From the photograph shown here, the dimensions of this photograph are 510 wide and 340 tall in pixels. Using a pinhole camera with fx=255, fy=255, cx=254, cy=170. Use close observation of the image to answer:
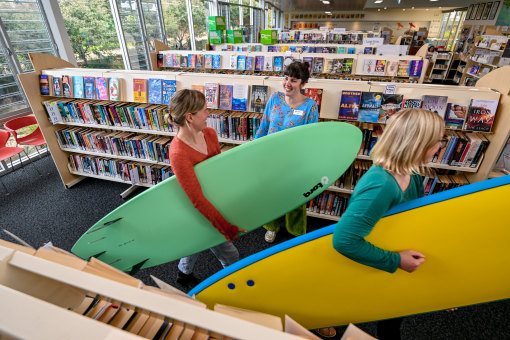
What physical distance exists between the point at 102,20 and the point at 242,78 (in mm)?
3960

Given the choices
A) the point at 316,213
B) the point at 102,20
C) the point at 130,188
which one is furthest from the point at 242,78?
the point at 102,20

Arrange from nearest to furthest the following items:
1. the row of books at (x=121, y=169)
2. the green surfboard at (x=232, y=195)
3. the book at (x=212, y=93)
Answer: the green surfboard at (x=232, y=195)
the book at (x=212, y=93)
the row of books at (x=121, y=169)

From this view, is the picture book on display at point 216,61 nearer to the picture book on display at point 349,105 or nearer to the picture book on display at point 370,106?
the picture book on display at point 349,105

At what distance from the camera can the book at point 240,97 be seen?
233 cm

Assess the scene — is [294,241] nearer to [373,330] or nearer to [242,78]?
[373,330]

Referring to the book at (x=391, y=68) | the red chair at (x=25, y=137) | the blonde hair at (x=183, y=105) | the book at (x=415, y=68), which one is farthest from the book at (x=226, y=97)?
the book at (x=415, y=68)

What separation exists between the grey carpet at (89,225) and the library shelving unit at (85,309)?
78 centimetres

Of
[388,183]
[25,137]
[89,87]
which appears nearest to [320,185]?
[388,183]

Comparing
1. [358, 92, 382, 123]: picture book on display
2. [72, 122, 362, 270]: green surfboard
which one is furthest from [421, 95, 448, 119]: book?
[72, 122, 362, 270]: green surfboard

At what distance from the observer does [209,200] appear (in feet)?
5.38

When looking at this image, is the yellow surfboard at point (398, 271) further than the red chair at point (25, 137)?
No

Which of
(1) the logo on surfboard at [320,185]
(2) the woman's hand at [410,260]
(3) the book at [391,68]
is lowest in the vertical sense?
(1) the logo on surfboard at [320,185]

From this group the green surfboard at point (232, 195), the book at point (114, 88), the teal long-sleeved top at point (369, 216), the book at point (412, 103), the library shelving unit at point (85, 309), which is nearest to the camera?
the library shelving unit at point (85, 309)

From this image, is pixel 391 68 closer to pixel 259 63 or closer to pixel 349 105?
pixel 259 63
